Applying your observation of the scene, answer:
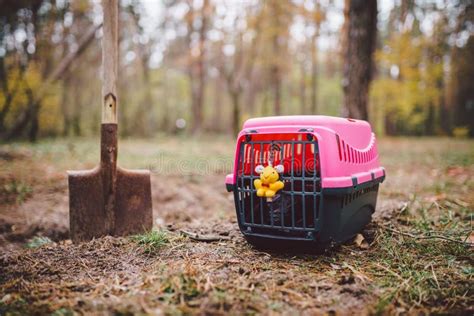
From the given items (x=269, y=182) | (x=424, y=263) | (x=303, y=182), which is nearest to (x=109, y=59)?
(x=269, y=182)

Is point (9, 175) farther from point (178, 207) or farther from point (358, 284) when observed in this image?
point (358, 284)

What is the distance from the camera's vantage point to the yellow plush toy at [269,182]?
5.95 feet

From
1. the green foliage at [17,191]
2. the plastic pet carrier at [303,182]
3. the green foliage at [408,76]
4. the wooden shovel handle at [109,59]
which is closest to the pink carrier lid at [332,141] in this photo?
the plastic pet carrier at [303,182]

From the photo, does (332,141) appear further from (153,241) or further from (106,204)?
(106,204)

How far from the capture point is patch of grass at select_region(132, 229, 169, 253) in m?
2.05

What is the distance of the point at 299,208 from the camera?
204 centimetres

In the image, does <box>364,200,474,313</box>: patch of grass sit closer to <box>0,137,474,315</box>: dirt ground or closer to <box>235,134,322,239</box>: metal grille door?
<box>0,137,474,315</box>: dirt ground

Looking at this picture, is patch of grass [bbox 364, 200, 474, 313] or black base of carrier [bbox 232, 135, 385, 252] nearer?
patch of grass [bbox 364, 200, 474, 313]

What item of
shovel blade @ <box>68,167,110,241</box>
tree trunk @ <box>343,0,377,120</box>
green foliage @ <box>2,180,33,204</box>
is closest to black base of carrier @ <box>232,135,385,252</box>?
shovel blade @ <box>68,167,110,241</box>

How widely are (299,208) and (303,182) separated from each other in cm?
30

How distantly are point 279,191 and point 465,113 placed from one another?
18003 millimetres

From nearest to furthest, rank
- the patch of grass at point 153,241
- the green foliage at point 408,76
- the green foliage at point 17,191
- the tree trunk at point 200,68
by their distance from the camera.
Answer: the patch of grass at point 153,241 < the green foliage at point 17,191 < the green foliage at point 408,76 < the tree trunk at point 200,68

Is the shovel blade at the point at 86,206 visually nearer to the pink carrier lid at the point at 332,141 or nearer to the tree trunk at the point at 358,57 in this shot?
the pink carrier lid at the point at 332,141

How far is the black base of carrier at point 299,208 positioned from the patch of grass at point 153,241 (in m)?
0.52
